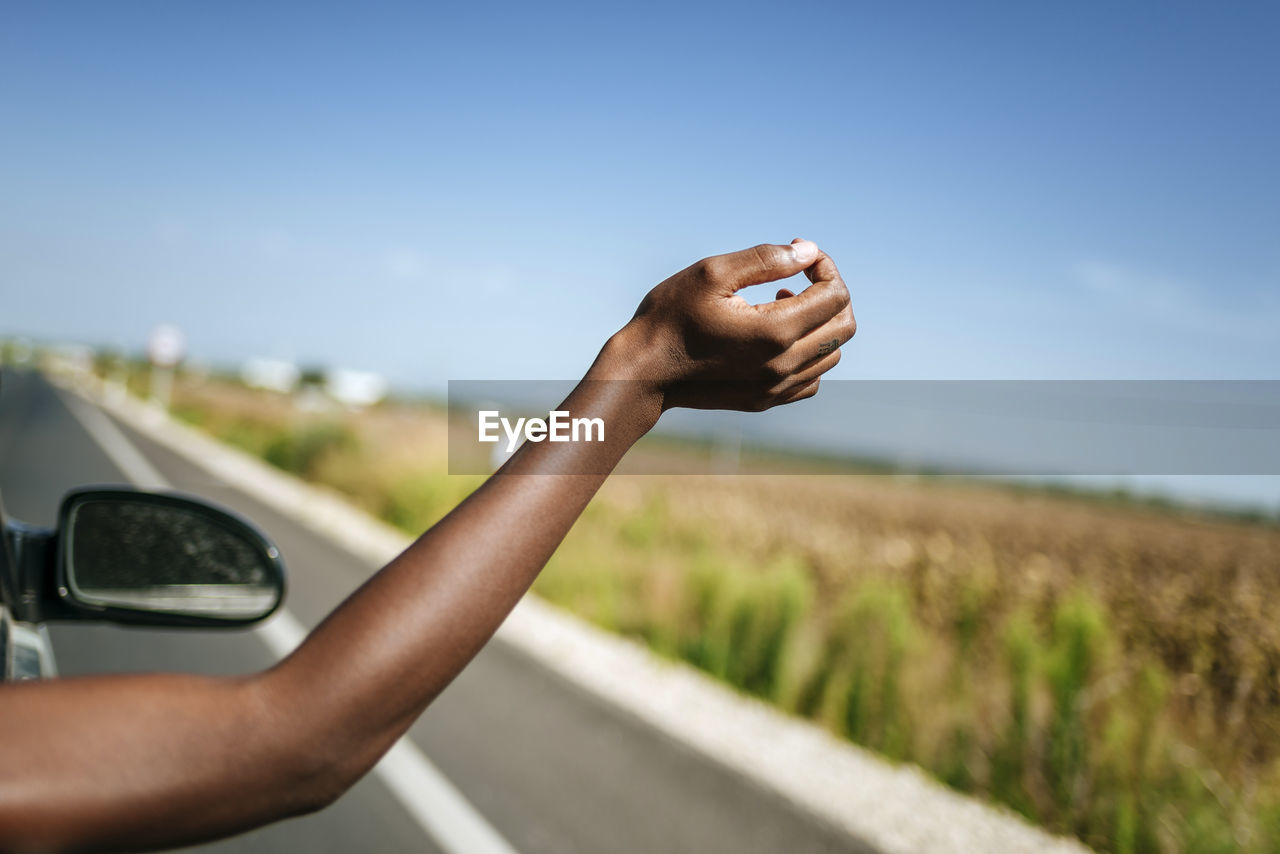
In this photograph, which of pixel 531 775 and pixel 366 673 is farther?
pixel 531 775

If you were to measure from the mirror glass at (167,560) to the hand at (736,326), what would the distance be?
1.14 metres

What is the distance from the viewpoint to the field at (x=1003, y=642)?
4.61 m

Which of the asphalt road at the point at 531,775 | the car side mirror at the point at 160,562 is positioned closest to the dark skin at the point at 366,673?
the car side mirror at the point at 160,562

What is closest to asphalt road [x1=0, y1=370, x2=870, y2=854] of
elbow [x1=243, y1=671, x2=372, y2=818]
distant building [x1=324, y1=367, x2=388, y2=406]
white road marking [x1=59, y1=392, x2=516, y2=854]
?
white road marking [x1=59, y1=392, x2=516, y2=854]

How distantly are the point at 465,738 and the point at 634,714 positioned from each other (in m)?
1.14

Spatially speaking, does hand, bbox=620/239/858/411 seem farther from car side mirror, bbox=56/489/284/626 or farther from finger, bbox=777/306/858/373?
car side mirror, bbox=56/489/284/626

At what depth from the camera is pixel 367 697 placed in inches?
33.3

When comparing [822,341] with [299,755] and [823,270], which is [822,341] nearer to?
[823,270]

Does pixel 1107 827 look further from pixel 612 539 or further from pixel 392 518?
pixel 392 518

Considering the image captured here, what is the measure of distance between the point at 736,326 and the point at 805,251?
140 mm

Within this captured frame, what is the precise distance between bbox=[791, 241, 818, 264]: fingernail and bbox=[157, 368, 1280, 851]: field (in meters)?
4.23

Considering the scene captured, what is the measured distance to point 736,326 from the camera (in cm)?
97

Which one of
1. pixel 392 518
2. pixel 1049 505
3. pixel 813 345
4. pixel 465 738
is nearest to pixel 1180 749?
pixel 465 738

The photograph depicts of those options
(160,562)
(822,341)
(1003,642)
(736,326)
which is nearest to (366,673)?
(736,326)
